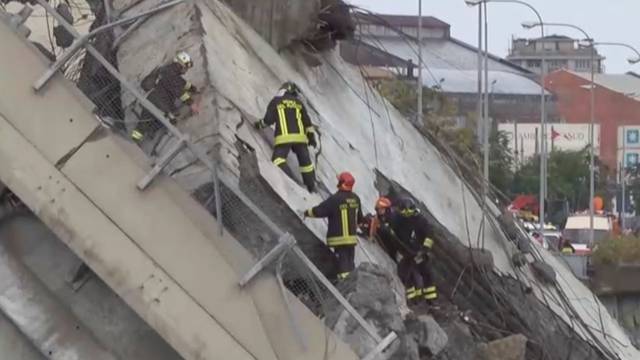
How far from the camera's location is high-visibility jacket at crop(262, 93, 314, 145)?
42.2 ft

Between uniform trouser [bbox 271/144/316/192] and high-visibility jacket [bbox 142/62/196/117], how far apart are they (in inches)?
41.5

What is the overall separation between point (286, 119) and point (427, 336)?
311 cm

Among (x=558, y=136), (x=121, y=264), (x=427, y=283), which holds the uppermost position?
(x=121, y=264)

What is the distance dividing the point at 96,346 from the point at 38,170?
130 centimetres

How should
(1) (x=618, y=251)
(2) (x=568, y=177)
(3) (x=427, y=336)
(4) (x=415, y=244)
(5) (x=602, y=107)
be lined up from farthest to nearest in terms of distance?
1. (5) (x=602, y=107)
2. (2) (x=568, y=177)
3. (1) (x=618, y=251)
4. (4) (x=415, y=244)
5. (3) (x=427, y=336)

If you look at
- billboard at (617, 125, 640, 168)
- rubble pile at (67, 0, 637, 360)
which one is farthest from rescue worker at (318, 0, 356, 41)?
billboard at (617, 125, 640, 168)

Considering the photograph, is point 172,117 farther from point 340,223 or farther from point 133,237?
point 133,237

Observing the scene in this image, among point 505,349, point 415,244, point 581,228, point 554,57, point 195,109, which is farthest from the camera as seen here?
point 554,57

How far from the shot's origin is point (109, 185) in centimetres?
929

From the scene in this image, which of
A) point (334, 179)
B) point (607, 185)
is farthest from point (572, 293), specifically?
point (607, 185)

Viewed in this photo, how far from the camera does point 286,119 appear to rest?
13.0 m

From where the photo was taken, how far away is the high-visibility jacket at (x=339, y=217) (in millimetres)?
11984

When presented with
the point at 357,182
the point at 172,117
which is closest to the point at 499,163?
the point at 357,182

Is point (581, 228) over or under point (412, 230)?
under
